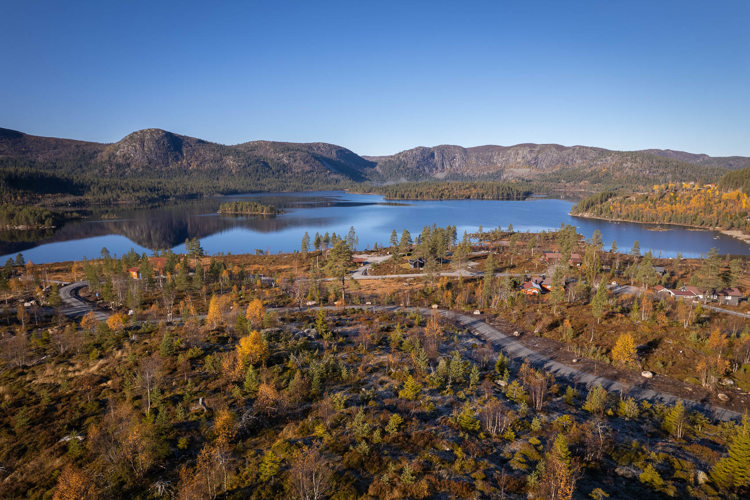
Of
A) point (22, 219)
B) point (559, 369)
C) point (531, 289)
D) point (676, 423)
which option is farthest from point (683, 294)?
point (22, 219)

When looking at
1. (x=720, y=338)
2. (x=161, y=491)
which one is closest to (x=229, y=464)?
(x=161, y=491)

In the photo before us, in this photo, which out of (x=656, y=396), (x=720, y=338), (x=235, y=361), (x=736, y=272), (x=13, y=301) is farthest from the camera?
(x=736, y=272)

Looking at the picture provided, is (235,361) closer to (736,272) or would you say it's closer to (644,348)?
(644,348)

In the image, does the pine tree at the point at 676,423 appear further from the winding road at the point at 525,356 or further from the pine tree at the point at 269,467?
the pine tree at the point at 269,467

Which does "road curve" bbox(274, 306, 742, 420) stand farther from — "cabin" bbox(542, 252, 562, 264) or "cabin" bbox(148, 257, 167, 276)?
"cabin" bbox(542, 252, 562, 264)

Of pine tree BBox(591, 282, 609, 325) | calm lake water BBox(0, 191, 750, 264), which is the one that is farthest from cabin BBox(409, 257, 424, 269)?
pine tree BBox(591, 282, 609, 325)

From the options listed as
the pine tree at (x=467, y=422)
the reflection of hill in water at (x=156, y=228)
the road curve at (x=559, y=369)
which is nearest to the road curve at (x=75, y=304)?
the road curve at (x=559, y=369)

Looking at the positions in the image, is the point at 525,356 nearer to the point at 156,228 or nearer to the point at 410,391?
the point at 410,391
